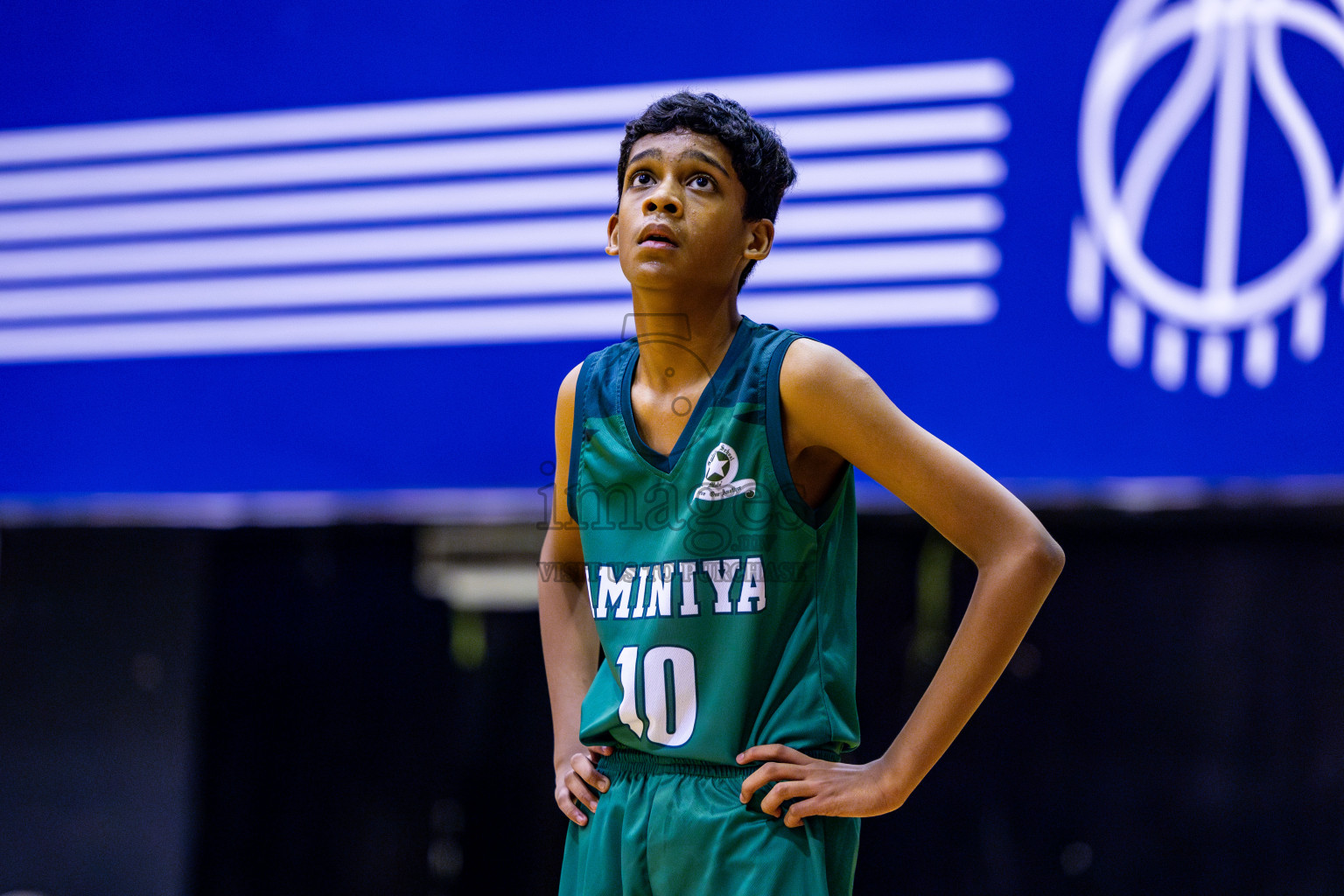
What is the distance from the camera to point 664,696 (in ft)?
4.27

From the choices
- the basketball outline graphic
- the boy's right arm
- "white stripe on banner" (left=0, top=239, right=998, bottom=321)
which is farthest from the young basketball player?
the basketball outline graphic

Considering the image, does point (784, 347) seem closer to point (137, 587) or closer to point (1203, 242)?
point (1203, 242)

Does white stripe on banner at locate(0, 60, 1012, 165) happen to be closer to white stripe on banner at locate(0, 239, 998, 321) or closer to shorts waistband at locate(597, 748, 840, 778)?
white stripe on banner at locate(0, 239, 998, 321)

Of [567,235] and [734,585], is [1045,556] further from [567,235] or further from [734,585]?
[567,235]

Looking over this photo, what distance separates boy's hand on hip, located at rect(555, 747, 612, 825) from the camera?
1.38 meters

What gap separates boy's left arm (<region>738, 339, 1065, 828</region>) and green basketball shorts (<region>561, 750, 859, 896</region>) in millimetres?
66

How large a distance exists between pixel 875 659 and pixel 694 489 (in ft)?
3.88

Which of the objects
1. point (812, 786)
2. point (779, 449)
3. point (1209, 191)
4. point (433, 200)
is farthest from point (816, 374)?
point (433, 200)

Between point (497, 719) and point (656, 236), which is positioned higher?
point (656, 236)

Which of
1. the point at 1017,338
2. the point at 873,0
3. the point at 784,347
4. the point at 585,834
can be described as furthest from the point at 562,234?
the point at 585,834

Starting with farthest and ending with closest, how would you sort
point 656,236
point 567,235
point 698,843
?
point 567,235 → point 656,236 → point 698,843

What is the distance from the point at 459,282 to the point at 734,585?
1397mm

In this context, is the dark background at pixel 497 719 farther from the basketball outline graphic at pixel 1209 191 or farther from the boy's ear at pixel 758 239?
the boy's ear at pixel 758 239

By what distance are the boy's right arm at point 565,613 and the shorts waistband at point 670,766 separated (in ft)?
0.43
